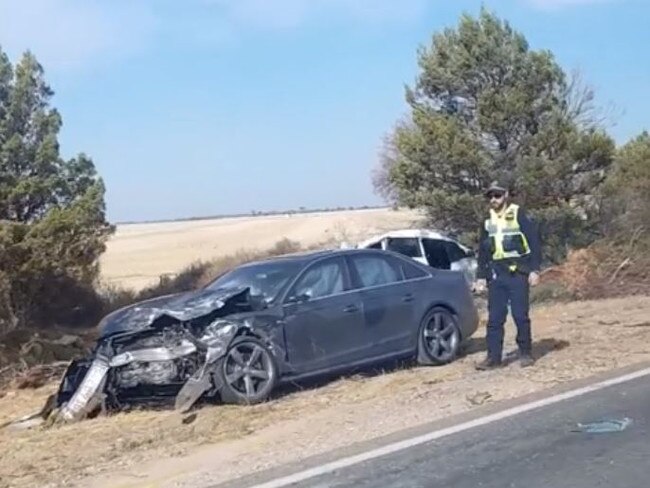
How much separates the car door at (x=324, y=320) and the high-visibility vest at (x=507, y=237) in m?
1.49

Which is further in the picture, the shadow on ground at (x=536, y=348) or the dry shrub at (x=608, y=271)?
the dry shrub at (x=608, y=271)

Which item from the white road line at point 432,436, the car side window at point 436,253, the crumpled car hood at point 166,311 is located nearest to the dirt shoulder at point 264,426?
the white road line at point 432,436

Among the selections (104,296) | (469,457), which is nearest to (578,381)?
(469,457)

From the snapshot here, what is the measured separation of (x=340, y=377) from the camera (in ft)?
36.0

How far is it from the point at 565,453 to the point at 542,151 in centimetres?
2523

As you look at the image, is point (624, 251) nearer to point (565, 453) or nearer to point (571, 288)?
point (571, 288)

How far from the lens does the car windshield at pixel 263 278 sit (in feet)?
34.6

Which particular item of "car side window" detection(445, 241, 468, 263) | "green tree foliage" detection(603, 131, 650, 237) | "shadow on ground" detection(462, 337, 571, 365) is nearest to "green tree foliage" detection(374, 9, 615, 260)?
"green tree foliage" detection(603, 131, 650, 237)

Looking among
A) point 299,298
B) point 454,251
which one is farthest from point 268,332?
point 454,251

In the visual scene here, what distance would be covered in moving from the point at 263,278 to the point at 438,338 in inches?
84.8

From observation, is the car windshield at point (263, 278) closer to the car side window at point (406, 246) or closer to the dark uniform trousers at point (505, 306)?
the dark uniform trousers at point (505, 306)

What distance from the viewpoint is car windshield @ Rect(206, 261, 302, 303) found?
416 inches

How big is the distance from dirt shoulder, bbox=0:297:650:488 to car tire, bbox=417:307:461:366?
7.3 inches

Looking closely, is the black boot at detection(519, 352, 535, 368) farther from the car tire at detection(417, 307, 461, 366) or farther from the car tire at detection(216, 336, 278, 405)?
the car tire at detection(216, 336, 278, 405)
